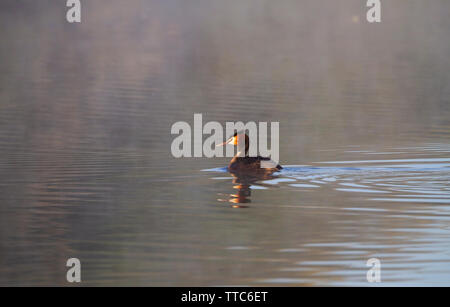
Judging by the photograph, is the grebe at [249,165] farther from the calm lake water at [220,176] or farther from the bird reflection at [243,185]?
the calm lake water at [220,176]

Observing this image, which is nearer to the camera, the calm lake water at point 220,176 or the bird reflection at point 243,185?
the calm lake water at point 220,176

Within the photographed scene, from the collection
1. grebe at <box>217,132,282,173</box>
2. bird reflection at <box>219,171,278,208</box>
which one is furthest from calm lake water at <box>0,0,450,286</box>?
grebe at <box>217,132,282,173</box>

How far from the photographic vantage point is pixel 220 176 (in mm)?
14484

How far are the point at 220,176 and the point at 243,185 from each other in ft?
3.10

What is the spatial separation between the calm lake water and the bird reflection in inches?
2.3

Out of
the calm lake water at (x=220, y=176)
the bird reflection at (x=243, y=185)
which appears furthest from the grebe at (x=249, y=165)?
A: the calm lake water at (x=220, y=176)

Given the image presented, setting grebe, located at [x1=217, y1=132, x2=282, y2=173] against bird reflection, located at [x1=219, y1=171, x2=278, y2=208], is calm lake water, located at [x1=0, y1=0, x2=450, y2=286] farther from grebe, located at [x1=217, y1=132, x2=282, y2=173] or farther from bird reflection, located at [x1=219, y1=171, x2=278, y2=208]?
grebe, located at [x1=217, y1=132, x2=282, y2=173]

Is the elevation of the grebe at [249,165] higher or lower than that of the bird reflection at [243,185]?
higher

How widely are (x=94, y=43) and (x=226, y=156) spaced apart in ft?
107

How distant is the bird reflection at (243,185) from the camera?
1223 centimetres

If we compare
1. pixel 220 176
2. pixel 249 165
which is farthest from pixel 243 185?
pixel 249 165

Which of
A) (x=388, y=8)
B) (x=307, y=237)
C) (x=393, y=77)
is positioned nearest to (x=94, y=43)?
(x=393, y=77)

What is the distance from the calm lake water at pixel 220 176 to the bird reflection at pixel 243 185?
6cm

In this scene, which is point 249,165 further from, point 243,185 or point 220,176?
point 243,185
